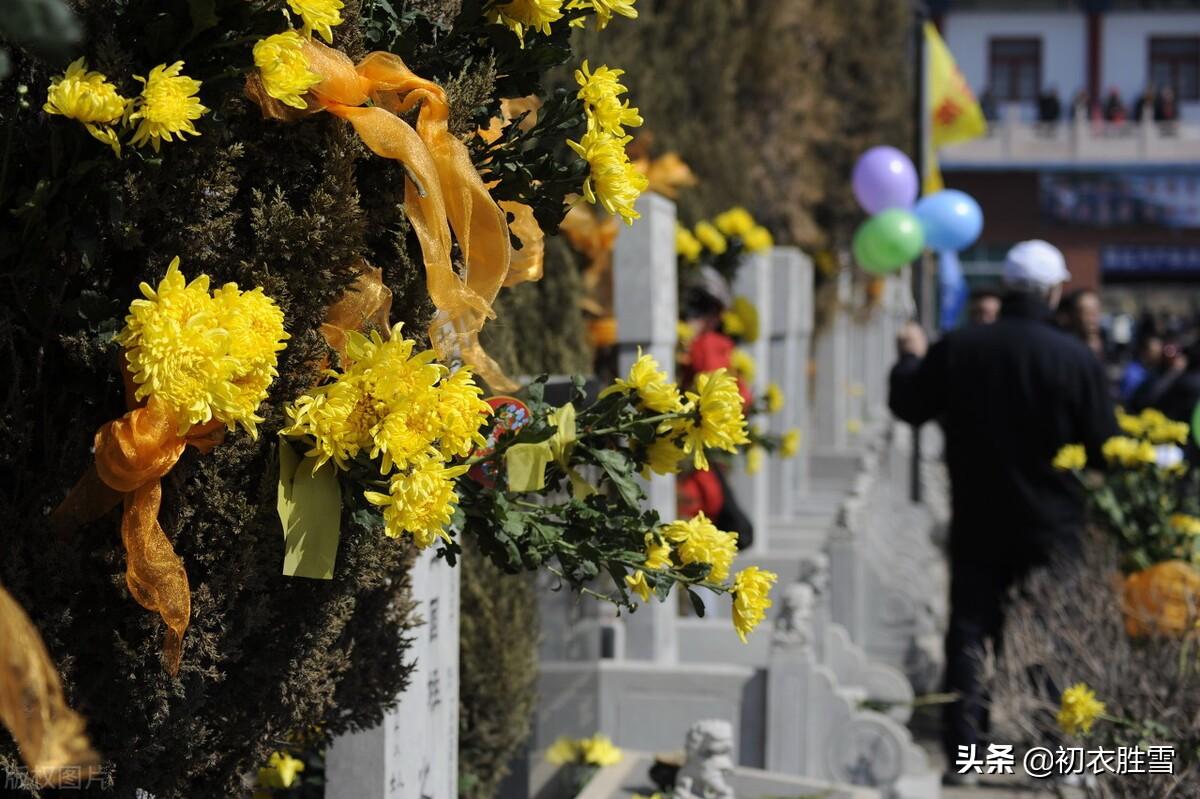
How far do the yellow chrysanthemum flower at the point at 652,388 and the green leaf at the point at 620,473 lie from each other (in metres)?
0.10

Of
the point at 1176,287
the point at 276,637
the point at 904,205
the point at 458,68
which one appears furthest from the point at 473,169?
the point at 1176,287

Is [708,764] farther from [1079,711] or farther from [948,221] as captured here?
[948,221]

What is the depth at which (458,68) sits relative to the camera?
243cm

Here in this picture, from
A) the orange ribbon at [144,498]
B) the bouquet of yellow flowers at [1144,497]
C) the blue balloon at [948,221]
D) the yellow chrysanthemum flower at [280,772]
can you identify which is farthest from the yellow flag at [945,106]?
the orange ribbon at [144,498]

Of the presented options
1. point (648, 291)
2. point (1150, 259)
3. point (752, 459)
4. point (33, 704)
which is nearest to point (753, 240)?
point (752, 459)

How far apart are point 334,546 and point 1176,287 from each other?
37.5 m

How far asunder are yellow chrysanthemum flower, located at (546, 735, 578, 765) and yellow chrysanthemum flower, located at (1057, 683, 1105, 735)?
1475mm

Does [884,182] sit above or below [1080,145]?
below

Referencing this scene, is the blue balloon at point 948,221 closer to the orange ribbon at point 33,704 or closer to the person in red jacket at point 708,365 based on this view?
the person in red jacket at point 708,365

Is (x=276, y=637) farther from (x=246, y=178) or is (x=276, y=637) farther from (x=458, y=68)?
(x=458, y=68)

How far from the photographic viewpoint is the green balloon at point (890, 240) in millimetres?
9773

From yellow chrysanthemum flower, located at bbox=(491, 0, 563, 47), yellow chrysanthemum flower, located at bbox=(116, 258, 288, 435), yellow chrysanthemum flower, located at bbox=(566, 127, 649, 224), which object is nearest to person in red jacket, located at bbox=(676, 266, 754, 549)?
yellow chrysanthemum flower, located at bbox=(566, 127, 649, 224)

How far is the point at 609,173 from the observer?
2.36 metres

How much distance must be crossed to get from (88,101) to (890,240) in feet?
27.2
